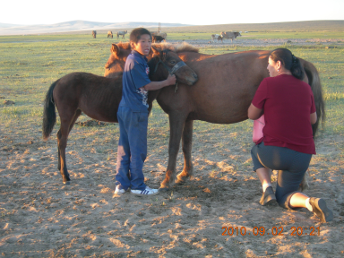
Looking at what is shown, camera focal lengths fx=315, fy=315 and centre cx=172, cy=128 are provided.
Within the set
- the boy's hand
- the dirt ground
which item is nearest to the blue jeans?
the dirt ground

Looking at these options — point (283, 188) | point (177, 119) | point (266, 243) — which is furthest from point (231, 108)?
point (266, 243)

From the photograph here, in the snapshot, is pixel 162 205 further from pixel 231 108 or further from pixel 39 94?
pixel 39 94

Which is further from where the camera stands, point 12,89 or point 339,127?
point 12,89

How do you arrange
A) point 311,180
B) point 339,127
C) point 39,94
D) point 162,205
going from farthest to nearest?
1. point 39,94
2. point 339,127
3. point 311,180
4. point 162,205

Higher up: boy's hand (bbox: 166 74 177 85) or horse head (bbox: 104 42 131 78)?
horse head (bbox: 104 42 131 78)

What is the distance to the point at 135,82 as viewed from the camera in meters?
3.90

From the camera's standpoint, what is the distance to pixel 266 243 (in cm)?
297

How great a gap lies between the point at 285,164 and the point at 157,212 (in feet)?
5.01

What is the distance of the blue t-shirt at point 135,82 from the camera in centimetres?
389

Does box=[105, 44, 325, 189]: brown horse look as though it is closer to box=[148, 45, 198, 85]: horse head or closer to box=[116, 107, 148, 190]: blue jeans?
box=[148, 45, 198, 85]: horse head

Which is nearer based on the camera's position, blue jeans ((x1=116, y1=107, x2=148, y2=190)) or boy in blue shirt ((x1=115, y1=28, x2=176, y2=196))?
boy in blue shirt ((x1=115, y1=28, x2=176, y2=196))

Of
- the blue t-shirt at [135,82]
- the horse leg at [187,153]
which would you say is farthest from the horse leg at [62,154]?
the horse leg at [187,153]

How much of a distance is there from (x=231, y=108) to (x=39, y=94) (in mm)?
8180

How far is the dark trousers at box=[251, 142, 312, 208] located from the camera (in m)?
3.33
